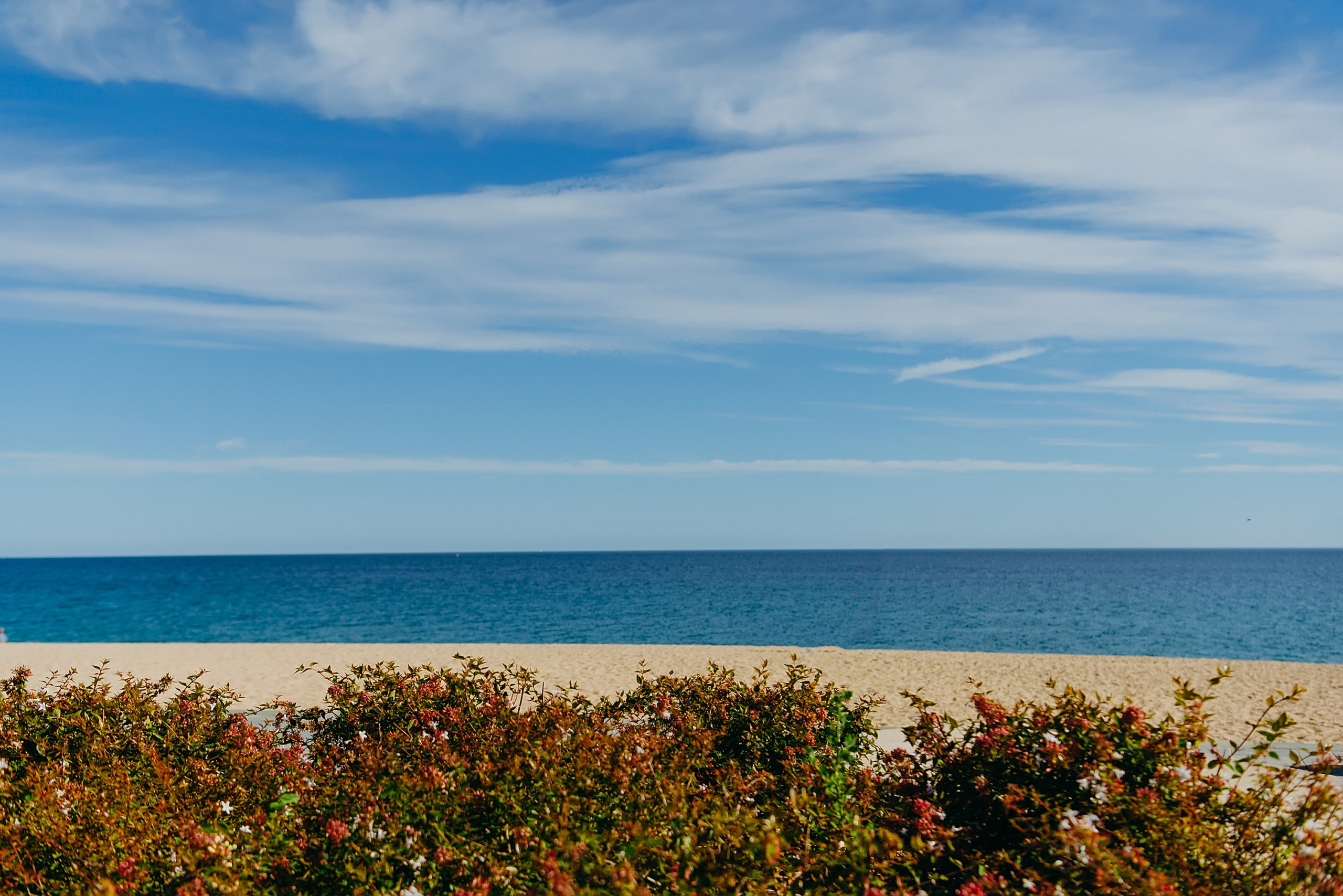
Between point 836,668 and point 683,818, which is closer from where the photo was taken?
point 683,818

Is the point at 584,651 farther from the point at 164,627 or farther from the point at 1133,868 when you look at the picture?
the point at 164,627

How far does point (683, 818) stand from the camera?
118 inches

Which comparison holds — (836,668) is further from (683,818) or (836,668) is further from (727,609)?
(727,609)

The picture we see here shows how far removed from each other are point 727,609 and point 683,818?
159ft

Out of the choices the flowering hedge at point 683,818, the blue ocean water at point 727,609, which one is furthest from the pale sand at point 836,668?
the blue ocean water at point 727,609

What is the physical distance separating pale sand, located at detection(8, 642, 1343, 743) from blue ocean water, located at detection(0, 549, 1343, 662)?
12.1 metres

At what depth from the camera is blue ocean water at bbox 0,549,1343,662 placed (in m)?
36.9

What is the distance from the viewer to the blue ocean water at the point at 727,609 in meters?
36.9

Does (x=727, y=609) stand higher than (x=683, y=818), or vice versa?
(x=683, y=818)

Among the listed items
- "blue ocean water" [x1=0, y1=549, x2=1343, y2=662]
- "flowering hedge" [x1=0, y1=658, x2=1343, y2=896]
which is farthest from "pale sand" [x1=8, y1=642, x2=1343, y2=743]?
"blue ocean water" [x1=0, y1=549, x2=1343, y2=662]

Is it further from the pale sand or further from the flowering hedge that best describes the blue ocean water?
the flowering hedge

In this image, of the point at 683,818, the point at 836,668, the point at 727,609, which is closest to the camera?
the point at 683,818

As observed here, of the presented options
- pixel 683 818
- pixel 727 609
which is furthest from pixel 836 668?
pixel 727 609

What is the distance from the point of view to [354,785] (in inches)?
141
